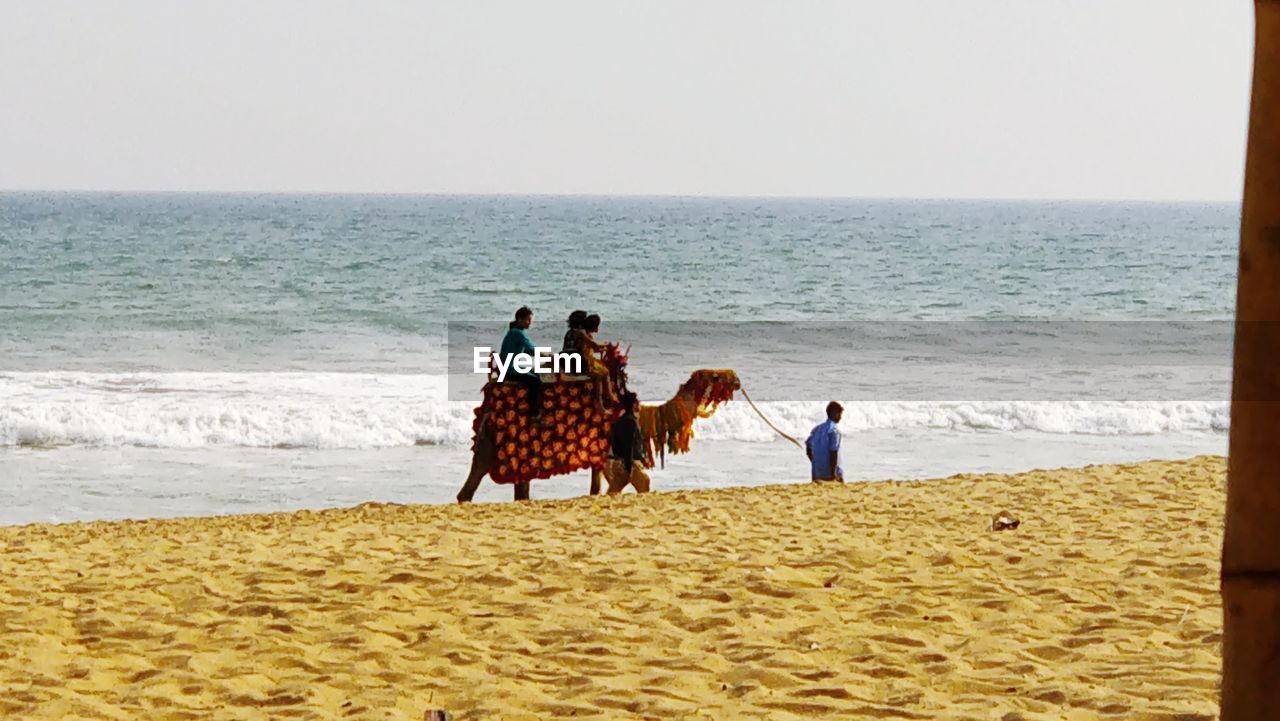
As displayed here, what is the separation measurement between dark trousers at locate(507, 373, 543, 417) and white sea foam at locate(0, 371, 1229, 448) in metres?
7.74

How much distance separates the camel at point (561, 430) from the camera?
12.4 meters

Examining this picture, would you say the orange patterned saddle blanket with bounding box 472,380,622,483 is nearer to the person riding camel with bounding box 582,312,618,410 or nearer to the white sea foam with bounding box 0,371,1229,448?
→ the person riding camel with bounding box 582,312,618,410

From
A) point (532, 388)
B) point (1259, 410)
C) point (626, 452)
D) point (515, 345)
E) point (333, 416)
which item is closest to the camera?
point (1259, 410)

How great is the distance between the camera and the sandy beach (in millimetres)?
5730

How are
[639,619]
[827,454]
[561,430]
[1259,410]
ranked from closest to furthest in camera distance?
[1259,410]
[639,619]
[561,430]
[827,454]

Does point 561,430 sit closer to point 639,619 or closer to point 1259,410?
point 639,619

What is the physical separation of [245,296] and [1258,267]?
44.0 metres

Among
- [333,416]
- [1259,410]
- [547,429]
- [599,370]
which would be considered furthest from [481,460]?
[1259,410]

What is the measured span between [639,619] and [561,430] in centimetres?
560

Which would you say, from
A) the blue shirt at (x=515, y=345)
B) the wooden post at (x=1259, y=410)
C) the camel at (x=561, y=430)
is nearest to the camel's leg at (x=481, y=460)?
the camel at (x=561, y=430)

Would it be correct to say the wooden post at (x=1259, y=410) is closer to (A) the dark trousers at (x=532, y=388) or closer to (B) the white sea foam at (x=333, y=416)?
(A) the dark trousers at (x=532, y=388)

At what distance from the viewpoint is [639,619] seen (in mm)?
6934

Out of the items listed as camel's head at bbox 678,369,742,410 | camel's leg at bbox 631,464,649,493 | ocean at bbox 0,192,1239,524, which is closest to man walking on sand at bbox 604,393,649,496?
camel's leg at bbox 631,464,649,493

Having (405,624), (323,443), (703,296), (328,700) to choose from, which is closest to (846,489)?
(405,624)
